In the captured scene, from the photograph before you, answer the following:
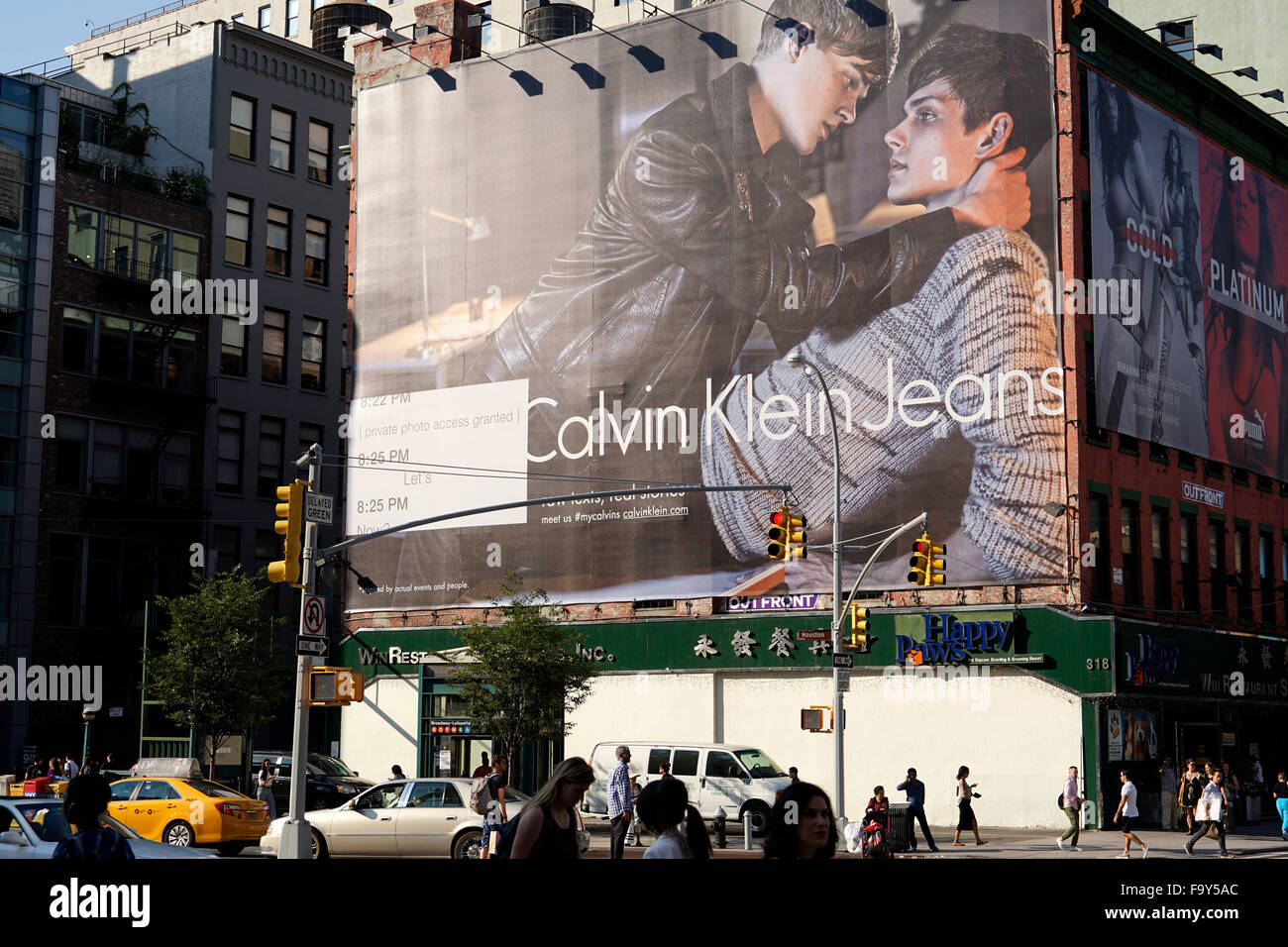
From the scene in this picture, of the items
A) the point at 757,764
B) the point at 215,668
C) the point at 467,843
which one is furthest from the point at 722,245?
the point at 467,843

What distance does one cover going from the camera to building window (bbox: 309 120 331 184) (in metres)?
65.6

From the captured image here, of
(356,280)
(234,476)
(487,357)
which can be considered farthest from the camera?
(234,476)

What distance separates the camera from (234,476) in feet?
202

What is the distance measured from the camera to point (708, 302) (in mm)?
48500

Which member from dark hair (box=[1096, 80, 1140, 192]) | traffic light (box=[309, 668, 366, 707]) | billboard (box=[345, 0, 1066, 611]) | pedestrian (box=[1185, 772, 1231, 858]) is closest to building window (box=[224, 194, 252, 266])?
billboard (box=[345, 0, 1066, 611])

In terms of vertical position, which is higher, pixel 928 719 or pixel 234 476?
pixel 234 476

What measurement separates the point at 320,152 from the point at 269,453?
13.2 m

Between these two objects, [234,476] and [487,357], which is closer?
[487,357]

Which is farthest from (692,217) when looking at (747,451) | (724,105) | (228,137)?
(228,137)

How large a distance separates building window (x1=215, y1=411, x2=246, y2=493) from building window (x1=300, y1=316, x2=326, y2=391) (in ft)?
11.9

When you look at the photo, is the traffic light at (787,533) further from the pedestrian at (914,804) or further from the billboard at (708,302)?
the billboard at (708,302)
